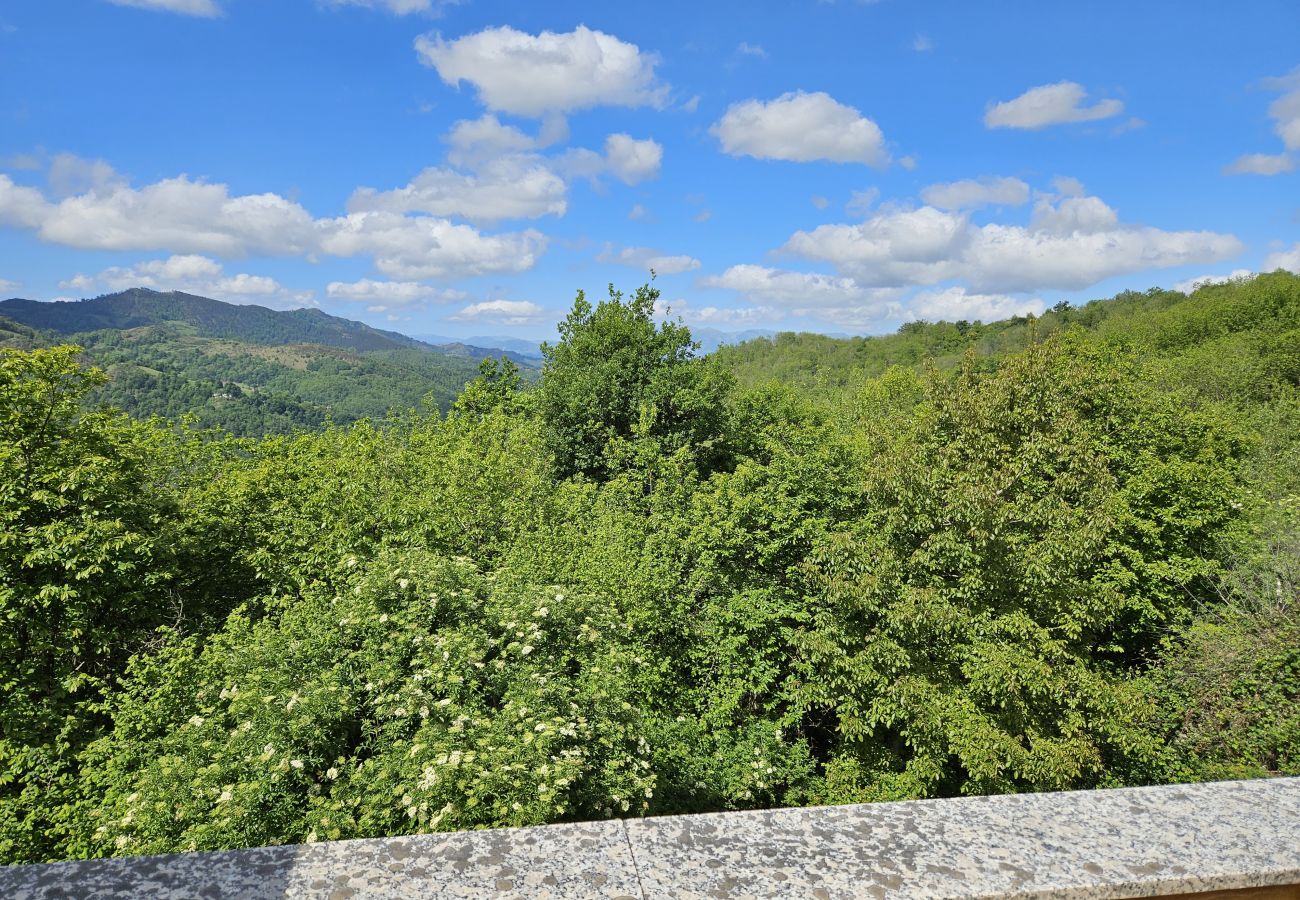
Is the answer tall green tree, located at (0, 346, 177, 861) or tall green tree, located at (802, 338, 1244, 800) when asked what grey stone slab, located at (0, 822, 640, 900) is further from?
tall green tree, located at (0, 346, 177, 861)

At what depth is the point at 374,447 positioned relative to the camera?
58.2 ft

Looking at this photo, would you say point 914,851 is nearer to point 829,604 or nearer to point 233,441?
point 829,604

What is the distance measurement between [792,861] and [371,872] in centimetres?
125

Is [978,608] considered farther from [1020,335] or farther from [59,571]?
[1020,335]

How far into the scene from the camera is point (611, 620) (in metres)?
9.65

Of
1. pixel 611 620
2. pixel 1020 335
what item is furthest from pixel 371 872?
pixel 1020 335

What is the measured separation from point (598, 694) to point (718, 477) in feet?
37.4

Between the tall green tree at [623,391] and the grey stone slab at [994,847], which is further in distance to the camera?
the tall green tree at [623,391]

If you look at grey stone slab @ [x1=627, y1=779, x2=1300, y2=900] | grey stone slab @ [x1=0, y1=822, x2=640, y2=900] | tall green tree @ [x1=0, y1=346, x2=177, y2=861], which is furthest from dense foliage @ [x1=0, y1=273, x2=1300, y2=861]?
grey stone slab @ [x1=627, y1=779, x2=1300, y2=900]

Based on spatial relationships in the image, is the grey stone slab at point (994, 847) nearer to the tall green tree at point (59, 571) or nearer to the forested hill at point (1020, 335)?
the tall green tree at point (59, 571)

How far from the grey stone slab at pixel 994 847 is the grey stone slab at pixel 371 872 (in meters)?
0.17

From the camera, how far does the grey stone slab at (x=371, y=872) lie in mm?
1913

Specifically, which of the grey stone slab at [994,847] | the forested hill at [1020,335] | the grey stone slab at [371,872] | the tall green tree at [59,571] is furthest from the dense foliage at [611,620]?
the forested hill at [1020,335]

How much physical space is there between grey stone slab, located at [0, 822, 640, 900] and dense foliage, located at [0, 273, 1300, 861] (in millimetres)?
3529
